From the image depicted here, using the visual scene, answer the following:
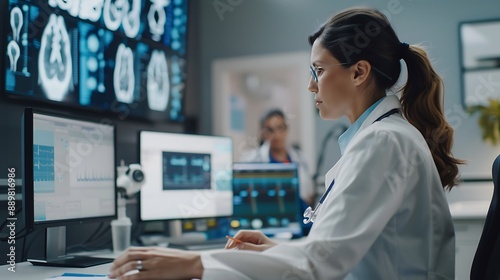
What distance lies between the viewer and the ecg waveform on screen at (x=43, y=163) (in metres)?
1.63

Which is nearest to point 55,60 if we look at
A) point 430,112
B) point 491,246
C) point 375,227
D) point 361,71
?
point 361,71

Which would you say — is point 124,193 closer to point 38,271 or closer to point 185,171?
point 185,171

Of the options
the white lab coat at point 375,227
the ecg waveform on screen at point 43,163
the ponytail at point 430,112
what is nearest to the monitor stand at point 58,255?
the ecg waveform on screen at point 43,163

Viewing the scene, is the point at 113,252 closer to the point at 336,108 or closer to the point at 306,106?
the point at 336,108

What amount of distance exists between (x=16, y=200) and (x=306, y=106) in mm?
2672

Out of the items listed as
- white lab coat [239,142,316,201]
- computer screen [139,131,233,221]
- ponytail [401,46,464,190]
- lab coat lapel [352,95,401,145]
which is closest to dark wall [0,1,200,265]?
computer screen [139,131,233,221]

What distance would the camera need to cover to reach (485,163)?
3.67 m

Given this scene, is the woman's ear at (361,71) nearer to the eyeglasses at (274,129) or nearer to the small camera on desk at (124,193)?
the small camera on desk at (124,193)

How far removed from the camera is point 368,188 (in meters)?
1.11

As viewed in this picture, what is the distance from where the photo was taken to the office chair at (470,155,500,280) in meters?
1.29

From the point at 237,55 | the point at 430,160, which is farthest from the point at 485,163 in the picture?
the point at 430,160

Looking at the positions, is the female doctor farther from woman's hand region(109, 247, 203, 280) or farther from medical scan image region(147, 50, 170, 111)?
medical scan image region(147, 50, 170, 111)

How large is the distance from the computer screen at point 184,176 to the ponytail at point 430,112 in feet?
3.54

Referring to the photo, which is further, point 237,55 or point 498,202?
point 237,55
